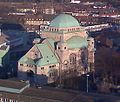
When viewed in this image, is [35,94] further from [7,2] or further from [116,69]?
[7,2]

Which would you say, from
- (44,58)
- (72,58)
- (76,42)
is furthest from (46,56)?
(76,42)

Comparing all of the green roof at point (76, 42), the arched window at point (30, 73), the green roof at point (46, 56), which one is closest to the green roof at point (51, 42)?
the green roof at point (46, 56)

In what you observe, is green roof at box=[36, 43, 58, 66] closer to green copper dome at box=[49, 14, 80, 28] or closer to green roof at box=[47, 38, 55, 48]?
green roof at box=[47, 38, 55, 48]

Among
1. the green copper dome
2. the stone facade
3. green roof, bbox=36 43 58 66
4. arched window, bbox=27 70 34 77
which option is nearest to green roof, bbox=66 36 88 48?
the stone facade

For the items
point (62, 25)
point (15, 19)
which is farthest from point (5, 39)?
point (15, 19)

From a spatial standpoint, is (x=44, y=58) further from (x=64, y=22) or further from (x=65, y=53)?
(x=64, y=22)

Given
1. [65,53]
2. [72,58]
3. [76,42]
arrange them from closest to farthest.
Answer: [65,53] < [72,58] < [76,42]

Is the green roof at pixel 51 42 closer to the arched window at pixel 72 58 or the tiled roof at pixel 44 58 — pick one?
the tiled roof at pixel 44 58

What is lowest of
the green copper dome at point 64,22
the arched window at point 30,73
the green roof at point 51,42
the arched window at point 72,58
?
the arched window at point 30,73

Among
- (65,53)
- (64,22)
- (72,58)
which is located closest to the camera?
(65,53)
